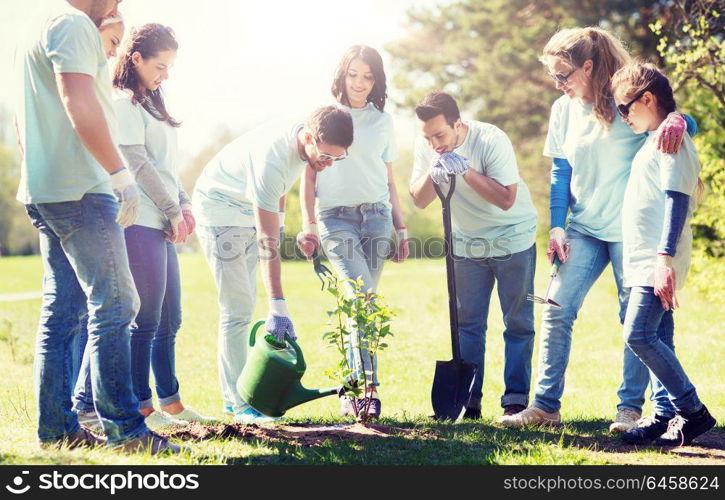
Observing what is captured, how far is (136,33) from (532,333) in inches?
102

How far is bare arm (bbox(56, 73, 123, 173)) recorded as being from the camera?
285 centimetres

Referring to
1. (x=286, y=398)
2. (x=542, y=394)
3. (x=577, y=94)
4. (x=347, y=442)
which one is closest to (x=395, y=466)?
(x=347, y=442)

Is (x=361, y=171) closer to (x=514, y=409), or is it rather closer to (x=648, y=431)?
(x=514, y=409)

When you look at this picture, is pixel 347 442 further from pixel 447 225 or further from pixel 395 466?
pixel 447 225

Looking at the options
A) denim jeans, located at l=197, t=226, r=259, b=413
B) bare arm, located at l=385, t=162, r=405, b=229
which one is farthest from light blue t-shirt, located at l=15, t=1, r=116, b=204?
bare arm, located at l=385, t=162, r=405, b=229

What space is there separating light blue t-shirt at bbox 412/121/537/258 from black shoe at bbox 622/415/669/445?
1.11 metres

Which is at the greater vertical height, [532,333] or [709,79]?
[709,79]

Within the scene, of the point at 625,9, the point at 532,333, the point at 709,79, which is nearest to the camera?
the point at 532,333

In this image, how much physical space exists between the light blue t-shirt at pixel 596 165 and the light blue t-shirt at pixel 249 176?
1.40 metres

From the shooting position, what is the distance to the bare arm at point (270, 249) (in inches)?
145

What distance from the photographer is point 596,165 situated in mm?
3973

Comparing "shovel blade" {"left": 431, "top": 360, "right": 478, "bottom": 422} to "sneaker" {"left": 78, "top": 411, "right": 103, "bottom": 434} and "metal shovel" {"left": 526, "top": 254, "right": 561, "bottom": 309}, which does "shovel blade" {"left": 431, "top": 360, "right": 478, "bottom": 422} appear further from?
"sneaker" {"left": 78, "top": 411, "right": 103, "bottom": 434}

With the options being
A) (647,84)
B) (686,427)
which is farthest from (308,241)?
(686,427)

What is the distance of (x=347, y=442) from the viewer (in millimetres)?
3553
